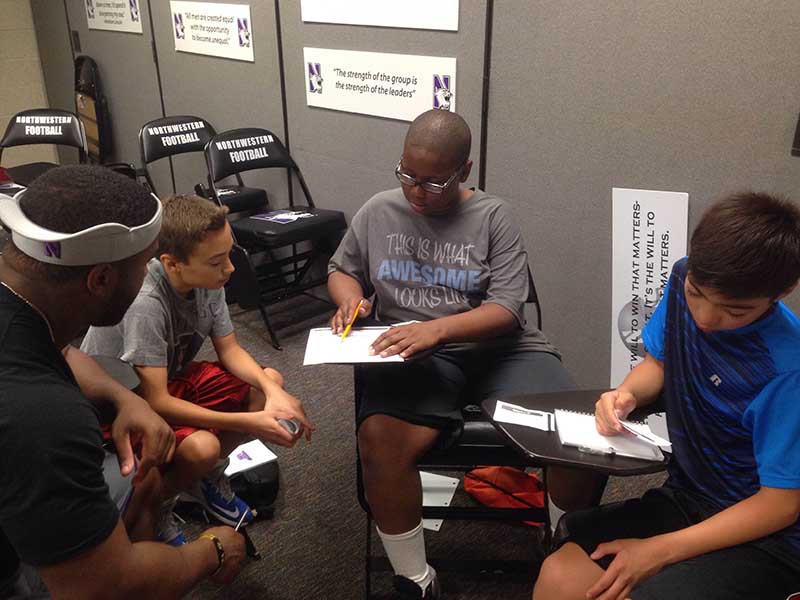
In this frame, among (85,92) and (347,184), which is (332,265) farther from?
(85,92)

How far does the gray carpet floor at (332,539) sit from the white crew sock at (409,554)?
140 millimetres

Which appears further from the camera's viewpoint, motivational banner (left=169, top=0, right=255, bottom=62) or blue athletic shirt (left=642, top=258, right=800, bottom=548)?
motivational banner (left=169, top=0, right=255, bottom=62)

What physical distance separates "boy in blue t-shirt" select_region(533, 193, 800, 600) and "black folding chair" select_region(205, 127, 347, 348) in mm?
2183

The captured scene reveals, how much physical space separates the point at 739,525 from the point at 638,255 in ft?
4.71

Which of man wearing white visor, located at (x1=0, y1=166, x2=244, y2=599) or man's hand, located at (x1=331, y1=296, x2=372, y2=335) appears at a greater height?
man wearing white visor, located at (x1=0, y1=166, x2=244, y2=599)

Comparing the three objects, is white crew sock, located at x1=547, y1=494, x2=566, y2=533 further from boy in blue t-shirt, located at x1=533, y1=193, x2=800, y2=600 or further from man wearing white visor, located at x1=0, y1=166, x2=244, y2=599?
man wearing white visor, located at x1=0, y1=166, x2=244, y2=599

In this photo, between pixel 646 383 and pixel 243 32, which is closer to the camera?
pixel 646 383

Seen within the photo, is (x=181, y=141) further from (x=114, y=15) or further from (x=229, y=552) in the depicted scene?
(x=229, y=552)

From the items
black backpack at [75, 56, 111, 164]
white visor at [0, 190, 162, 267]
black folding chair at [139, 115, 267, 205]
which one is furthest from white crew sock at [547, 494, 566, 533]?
black backpack at [75, 56, 111, 164]

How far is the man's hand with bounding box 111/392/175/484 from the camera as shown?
133cm

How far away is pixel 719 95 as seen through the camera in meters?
2.02

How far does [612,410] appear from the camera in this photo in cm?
126

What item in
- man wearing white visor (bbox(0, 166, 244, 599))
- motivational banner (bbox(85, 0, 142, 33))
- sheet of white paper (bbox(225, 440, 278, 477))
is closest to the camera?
man wearing white visor (bbox(0, 166, 244, 599))

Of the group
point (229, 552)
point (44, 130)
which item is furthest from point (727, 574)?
point (44, 130)
